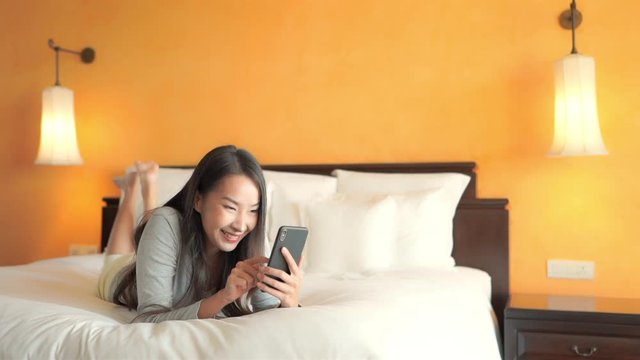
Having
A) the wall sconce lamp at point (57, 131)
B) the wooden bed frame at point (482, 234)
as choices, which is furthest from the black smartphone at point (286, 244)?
the wall sconce lamp at point (57, 131)

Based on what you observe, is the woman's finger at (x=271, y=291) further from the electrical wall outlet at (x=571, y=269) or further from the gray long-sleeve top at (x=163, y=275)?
the electrical wall outlet at (x=571, y=269)

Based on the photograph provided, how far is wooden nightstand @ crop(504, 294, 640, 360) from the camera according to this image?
2439 millimetres

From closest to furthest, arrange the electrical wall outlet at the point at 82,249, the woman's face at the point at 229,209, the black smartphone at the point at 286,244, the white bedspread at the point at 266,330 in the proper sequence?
1. the white bedspread at the point at 266,330
2. the black smartphone at the point at 286,244
3. the woman's face at the point at 229,209
4. the electrical wall outlet at the point at 82,249

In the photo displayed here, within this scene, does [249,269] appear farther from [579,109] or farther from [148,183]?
[579,109]

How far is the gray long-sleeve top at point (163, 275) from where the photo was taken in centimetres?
168

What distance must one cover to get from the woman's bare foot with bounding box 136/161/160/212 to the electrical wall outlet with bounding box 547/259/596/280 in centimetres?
175

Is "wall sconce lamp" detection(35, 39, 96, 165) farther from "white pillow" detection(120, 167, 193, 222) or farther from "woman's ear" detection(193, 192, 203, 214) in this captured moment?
"woman's ear" detection(193, 192, 203, 214)

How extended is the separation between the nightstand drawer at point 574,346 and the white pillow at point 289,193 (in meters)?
1.05

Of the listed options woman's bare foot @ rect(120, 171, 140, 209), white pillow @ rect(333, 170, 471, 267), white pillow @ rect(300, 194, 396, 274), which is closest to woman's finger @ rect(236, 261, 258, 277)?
white pillow @ rect(300, 194, 396, 274)

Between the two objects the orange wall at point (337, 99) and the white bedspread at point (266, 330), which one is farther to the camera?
the orange wall at point (337, 99)

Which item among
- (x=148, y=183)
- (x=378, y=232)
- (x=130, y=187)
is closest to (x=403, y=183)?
(x=378, y=232)

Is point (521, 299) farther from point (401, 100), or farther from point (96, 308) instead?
point (96, 308)

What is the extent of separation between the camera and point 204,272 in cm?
186

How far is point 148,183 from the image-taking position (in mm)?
2941
